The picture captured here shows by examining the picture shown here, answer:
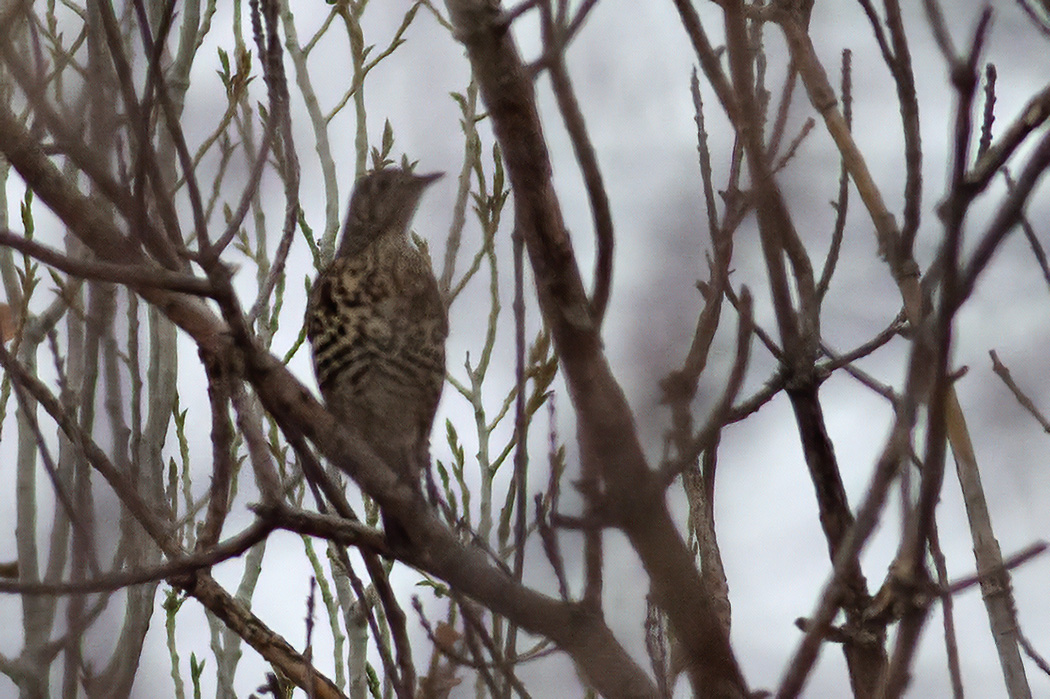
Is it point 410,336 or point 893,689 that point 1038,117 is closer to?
point 893,689

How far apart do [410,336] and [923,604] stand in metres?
3.59

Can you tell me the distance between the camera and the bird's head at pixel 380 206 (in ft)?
17.7

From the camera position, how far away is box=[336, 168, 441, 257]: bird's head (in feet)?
17.7

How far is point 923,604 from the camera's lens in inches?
60.6

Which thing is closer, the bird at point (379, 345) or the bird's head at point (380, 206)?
the bird at point (379, 345)

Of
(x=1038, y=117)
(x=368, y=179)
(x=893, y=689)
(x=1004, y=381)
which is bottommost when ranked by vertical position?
(x=893, y=689)

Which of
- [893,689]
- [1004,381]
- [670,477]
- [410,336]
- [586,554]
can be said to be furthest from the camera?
[410,336]

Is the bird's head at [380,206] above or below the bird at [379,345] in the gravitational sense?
above

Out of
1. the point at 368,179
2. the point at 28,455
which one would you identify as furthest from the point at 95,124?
the point at 368,179

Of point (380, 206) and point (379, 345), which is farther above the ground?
Result: point (380, 206)

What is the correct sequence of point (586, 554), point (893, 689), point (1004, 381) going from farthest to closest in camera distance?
1. point (1004, 381)
2. point (586, 554)
3. point (893, 689)

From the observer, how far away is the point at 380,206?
5480 millimetres

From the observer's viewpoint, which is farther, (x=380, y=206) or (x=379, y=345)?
(x=380, y=206)

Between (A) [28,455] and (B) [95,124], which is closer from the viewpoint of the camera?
(B) [95,124]
